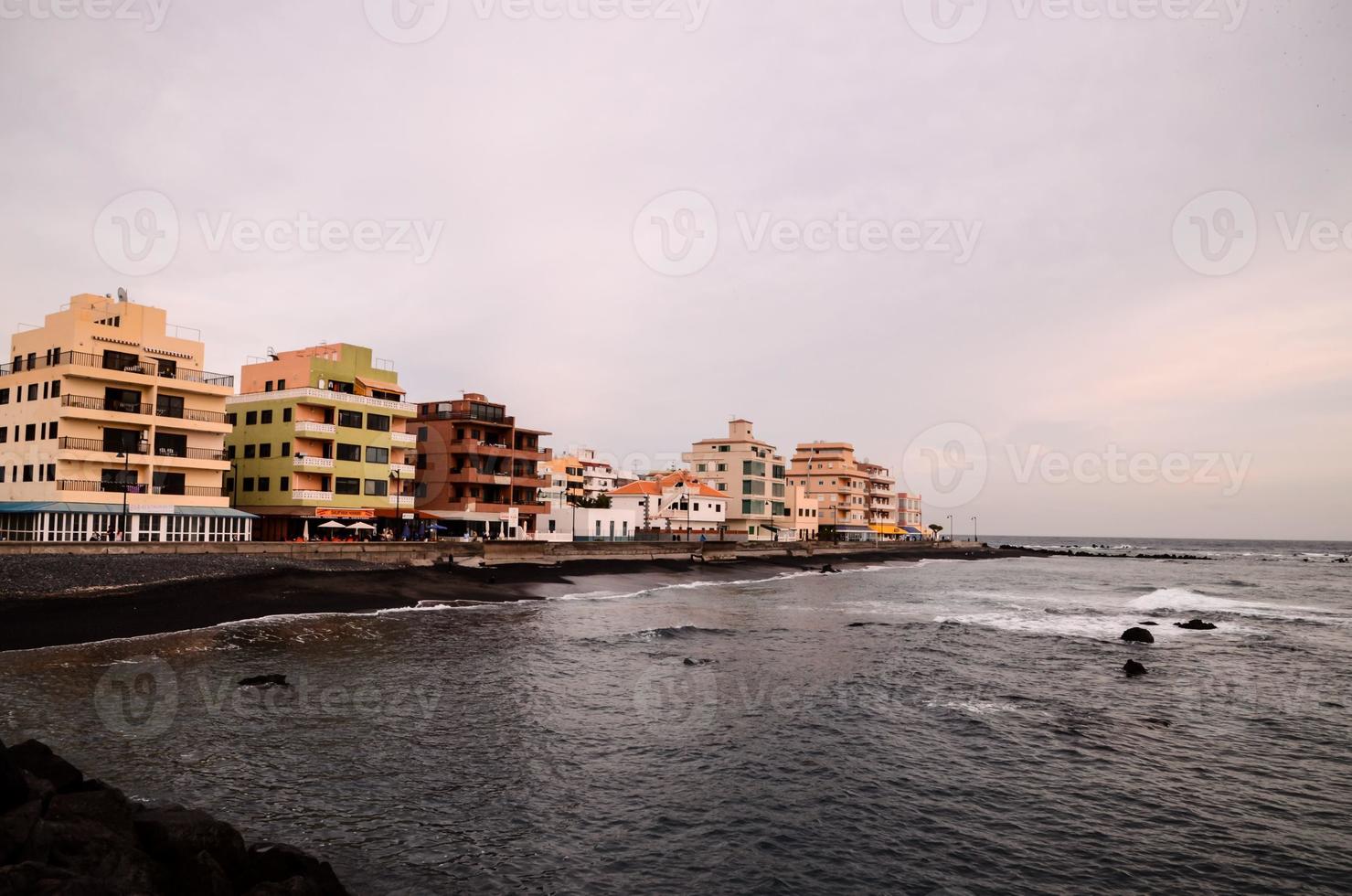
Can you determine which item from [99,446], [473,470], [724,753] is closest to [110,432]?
[99,446]

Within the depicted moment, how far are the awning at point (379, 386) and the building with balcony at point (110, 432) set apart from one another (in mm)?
15621

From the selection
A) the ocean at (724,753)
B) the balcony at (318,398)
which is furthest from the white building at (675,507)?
the ocean at (724,753)

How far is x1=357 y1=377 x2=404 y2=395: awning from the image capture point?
3075 inches

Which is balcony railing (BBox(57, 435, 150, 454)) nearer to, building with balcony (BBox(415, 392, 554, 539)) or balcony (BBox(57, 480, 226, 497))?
balcony (BBox(57, 480, 226, 497))

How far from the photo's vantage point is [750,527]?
408ft

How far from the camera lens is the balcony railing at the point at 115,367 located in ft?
183

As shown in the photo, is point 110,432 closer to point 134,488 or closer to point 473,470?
point 134,488

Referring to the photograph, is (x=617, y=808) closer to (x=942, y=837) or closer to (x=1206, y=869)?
(x=942, y=837)

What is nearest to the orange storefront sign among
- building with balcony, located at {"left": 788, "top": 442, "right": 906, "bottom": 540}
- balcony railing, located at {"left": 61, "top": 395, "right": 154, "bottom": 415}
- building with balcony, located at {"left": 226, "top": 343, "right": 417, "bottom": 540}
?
building with balcony, located at {"left": 226, "top": 343, "right": 417, "bottom": 540}

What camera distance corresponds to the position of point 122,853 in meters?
10.4

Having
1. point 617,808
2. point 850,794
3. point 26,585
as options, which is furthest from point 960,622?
point 26,585

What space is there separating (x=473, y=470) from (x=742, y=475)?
50571 millimetres

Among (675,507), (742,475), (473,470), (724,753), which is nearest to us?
(724,753)

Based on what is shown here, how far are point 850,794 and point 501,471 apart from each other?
2908 inches
